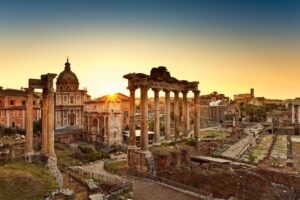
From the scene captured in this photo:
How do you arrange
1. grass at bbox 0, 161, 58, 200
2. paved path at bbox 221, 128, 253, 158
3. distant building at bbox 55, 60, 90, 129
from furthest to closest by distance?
distant building at bbox 55, 60, 90, 129, paved path at bbox 221, 128, 253, 158, grass at bbox 0, 161, 58, 200

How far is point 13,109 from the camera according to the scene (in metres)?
57.6

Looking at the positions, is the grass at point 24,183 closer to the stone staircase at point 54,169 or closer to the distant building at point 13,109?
the stone staircase at point 54,169

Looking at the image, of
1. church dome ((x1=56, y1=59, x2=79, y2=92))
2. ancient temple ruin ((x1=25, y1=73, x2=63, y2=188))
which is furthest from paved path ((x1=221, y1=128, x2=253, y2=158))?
church dome ((x1=56, y1=59, x2=79, y2=92))

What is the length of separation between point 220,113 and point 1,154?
10107 centimetres

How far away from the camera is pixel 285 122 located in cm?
9450

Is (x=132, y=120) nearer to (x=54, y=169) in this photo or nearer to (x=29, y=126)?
(x=54, y=169)

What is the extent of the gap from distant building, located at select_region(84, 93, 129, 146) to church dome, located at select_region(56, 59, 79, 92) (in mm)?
8821

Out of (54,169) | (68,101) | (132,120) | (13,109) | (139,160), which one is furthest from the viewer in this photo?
(68,101)

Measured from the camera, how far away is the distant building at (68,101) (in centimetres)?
6216

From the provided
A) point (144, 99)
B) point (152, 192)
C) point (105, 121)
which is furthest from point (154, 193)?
point (105, 121)

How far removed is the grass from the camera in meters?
17.5

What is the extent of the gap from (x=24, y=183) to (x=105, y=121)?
35375mm

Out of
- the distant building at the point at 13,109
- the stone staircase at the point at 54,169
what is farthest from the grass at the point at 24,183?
the distant building at the point at 13,109

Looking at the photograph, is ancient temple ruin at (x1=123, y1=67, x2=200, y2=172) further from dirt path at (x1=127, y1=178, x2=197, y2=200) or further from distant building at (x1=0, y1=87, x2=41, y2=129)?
distant building at (x1=0, y1=87, x2=41, y2=129)
